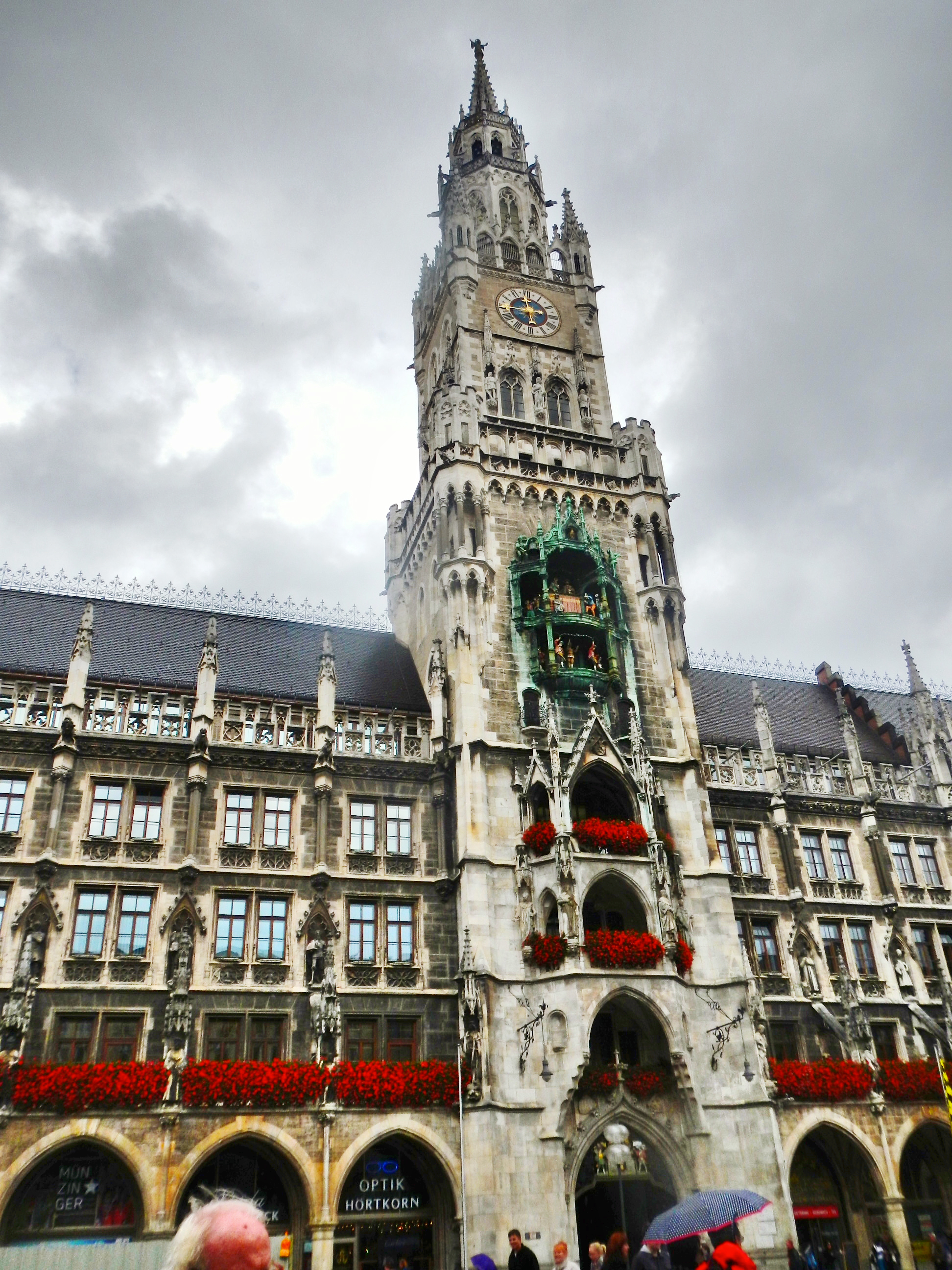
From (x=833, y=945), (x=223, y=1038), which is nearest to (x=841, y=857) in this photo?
(x=833, y=945)

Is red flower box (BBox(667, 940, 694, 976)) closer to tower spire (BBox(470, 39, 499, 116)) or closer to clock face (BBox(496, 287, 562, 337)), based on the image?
clock face (BBox(496, 287, 562, 337))

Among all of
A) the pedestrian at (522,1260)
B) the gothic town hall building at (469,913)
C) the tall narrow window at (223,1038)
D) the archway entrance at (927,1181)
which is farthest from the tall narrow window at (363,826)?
the archway entrance at (927,1181)

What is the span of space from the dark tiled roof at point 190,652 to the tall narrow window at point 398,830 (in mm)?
Answer: 3790

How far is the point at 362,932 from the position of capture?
1175 inches

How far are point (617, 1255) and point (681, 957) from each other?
17.0 m

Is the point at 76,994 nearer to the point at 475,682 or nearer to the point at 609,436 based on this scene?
the point at 475,682

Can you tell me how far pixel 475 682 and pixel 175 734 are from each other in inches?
361

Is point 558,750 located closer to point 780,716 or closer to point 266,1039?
point 266,1039

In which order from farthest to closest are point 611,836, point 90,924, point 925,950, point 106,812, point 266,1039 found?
point 925,950 → point 611,836 → point 106,812 → point 90,924 → point 266,1039

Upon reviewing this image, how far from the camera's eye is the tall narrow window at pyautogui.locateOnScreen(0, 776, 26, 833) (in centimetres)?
2848

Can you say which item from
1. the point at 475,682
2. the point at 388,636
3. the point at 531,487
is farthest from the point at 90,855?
the point at 531,487

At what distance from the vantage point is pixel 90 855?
1126 inches

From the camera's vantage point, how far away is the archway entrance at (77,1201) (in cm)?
2469

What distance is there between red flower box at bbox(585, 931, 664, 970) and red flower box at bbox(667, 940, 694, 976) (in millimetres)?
342
